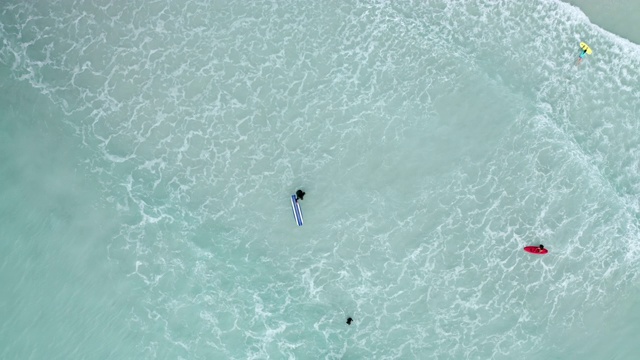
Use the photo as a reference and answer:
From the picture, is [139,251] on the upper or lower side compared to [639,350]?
upper

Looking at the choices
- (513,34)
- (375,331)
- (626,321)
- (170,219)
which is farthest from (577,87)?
(170,219)

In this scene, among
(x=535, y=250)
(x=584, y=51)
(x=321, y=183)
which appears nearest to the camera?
(x=535, y=250)

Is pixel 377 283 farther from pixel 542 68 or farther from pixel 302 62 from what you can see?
pixel 542 68

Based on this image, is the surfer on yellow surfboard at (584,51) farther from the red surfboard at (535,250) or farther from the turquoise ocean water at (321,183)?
the red surfboard at (535,250)

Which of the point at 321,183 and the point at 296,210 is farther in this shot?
the point at 321,183

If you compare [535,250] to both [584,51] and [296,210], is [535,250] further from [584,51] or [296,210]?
[296,210]

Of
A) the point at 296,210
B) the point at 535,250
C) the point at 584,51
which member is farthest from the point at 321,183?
the point at 584,51

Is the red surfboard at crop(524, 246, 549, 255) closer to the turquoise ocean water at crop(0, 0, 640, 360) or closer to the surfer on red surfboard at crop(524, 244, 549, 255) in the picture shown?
the surfer on red surfboard at crop(524, 244, 549, 255)

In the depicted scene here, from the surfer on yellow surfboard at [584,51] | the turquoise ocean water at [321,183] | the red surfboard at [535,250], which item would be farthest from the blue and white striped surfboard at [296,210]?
the surfer on yellow surfboard at [584,51]
